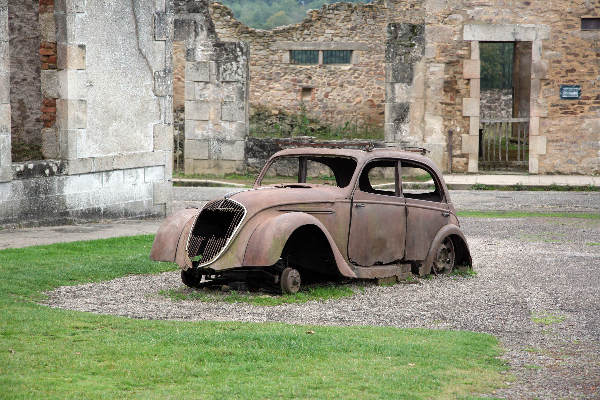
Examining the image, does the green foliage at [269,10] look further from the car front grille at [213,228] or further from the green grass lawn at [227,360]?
the green grass lawn at [227,360]

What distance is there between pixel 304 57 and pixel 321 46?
0.75 metres

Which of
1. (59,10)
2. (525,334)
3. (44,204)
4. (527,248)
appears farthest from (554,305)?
(59,10)

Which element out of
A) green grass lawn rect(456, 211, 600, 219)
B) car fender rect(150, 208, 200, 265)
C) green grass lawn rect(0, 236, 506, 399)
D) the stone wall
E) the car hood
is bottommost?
green grass lawn rect(456, 211, 600, 219)

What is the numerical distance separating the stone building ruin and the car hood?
3.11m

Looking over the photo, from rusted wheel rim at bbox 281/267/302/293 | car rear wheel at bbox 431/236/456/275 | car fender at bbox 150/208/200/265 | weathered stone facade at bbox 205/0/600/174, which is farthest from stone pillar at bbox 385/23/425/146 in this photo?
rusted wheel rim at bbox 281/267/302/293

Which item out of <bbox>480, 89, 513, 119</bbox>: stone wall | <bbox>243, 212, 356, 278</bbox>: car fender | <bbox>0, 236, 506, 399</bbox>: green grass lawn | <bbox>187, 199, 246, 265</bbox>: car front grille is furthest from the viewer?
<bbox>480, 89, 513, 119</bbox>: stone wall

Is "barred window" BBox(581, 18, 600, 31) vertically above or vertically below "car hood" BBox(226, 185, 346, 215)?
above

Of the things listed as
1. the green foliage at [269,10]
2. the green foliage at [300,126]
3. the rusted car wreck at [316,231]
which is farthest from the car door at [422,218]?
the green foliage at [269,10]

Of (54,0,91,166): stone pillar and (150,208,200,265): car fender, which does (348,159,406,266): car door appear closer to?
(150,208,200,265): car fender

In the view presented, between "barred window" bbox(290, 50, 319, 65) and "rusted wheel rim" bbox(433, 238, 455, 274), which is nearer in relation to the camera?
"rusted wheel rim" bbox(433, 238, 455, 274)

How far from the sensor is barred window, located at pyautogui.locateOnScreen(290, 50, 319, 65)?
112 feet

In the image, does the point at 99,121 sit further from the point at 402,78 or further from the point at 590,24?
the point at 590,24

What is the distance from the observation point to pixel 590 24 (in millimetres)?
25109

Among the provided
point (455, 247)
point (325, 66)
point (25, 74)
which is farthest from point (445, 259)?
point (325, 66)
